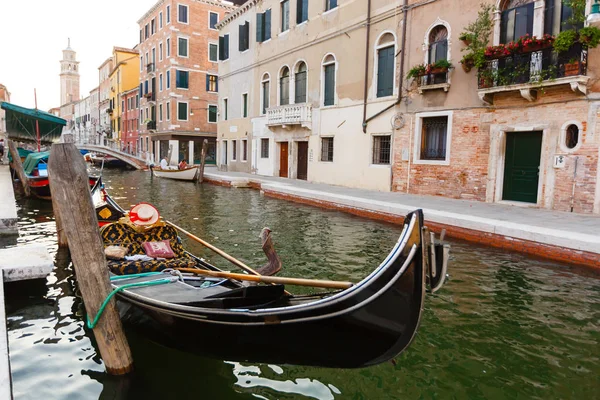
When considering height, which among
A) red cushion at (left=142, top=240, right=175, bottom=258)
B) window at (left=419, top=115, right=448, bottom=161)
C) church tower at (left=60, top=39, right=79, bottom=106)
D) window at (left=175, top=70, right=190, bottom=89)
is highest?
church tower at (left=60, top=39, right=79, bottom=106)

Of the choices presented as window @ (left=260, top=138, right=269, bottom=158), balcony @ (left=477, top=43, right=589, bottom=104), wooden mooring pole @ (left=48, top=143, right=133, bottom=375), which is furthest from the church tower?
wooden mooring pole @ (left=48, top=143, right=133, bottom=375)

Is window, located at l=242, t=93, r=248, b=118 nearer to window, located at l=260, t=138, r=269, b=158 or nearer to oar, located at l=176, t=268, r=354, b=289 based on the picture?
window, located at l=260, t=138, r=269, b=158

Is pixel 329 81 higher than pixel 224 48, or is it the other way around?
pixel 224 48

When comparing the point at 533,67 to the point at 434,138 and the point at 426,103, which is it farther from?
the point at 434,138

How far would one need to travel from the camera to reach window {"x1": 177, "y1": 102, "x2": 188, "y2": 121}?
93.0 feet

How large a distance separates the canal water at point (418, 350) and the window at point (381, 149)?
6.83m

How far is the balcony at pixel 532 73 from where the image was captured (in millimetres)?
8172

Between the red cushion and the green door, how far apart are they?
7.94 metres

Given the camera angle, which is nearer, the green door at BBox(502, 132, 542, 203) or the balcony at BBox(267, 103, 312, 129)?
the green door at BBox(502, 132, 542, 203)

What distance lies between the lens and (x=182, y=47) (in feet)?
92.7

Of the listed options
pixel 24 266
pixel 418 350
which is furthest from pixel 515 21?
pixel 24 266

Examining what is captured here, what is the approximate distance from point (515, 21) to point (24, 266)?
9.74 meters

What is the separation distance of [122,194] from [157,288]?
39.6 feet

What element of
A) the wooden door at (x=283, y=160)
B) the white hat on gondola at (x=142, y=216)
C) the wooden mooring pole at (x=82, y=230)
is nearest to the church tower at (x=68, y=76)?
the wooden door at (x=283, y=160)
